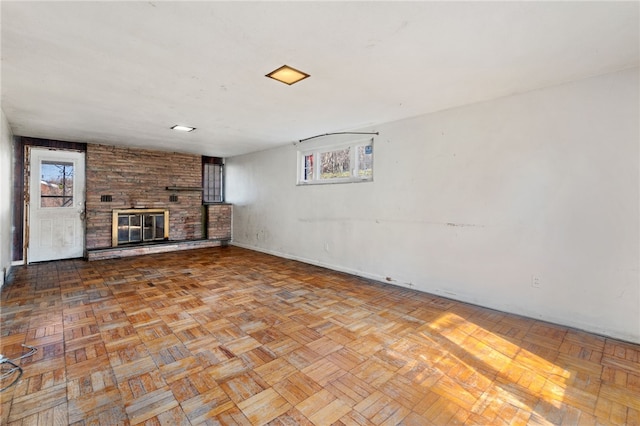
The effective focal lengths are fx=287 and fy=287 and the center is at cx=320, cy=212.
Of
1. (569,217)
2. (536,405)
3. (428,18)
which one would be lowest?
(536,405)

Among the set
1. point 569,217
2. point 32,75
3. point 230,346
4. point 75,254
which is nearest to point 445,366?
point 230,346

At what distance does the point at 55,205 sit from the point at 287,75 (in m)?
5.48

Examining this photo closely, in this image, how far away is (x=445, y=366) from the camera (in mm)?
1980

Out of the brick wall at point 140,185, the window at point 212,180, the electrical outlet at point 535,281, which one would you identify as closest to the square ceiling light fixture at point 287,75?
the electrical outlet at point 535,281

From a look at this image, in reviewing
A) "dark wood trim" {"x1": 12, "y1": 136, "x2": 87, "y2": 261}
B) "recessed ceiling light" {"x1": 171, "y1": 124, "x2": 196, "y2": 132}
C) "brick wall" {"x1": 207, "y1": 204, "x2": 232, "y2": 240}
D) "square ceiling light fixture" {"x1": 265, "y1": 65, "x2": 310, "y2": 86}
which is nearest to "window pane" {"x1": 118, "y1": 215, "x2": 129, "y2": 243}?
"dark wood trim" {"x1": 12, "y1": 136, "x2": 87, "y2": 261}

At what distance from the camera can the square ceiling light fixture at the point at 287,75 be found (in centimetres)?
234

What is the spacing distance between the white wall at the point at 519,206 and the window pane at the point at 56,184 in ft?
17.2

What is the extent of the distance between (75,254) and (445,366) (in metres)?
6.58

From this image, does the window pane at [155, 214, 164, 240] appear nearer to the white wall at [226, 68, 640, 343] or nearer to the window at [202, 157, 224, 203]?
the window at [202, 157, 224, 203]

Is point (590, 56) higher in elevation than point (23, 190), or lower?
higher

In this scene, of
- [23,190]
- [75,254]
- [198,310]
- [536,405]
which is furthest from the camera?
[75,254]

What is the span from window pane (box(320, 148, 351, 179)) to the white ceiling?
1.11 metres

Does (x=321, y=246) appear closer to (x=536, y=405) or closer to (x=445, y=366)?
(x=445, y=366)

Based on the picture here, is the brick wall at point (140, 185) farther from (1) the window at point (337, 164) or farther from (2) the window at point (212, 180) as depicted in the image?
(1) the window at point (337, 164)
